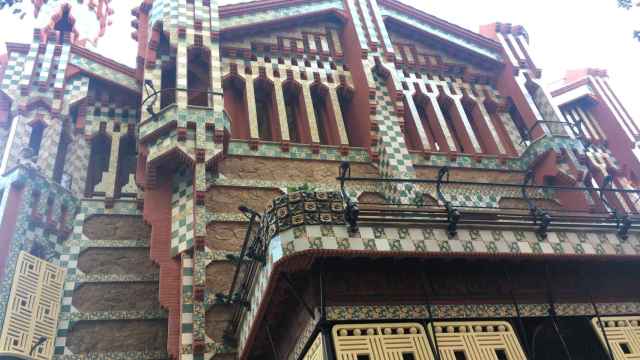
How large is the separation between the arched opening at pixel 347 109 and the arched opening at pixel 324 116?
1.18 ft

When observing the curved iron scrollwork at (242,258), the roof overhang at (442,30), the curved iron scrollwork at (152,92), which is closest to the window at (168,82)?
the curved iron scrollwork at (152,92)

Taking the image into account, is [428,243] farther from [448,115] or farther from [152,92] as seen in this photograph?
[448,115]

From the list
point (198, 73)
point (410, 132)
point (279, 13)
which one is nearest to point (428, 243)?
point (410, 132)

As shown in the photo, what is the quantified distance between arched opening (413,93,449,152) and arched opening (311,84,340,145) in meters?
2.33

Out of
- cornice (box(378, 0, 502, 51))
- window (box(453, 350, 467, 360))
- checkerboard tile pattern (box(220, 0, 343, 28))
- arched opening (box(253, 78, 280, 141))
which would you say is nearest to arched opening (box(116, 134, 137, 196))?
arched opening (box(253, 78, 280, 141))

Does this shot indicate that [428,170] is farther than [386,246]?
Yes

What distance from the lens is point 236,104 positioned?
1357 cm

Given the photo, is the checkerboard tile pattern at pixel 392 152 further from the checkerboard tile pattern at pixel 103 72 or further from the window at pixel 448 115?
the checkerboard tile pattern at pixel 103 72

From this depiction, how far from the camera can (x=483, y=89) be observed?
1620 cm

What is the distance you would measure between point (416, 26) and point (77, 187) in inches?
365

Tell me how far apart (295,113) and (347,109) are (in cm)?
131

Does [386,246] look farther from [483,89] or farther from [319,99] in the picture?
[483,89]

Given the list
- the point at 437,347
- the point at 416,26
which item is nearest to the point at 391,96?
the point at 416,26

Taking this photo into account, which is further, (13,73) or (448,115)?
(448,115)
